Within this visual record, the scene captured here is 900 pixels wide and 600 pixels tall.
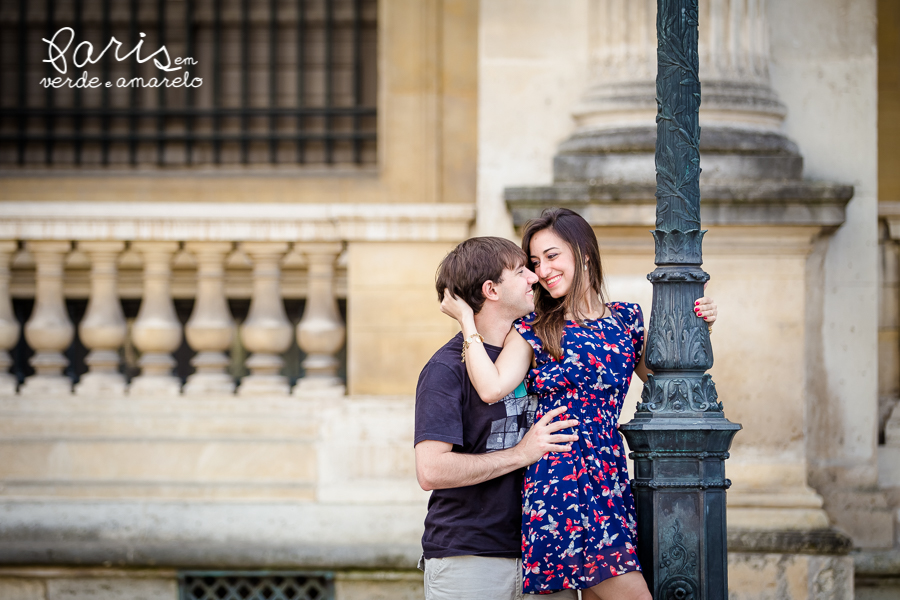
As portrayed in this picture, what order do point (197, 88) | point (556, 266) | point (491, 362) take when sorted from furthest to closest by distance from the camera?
point (197, 88), point (556, 266), point (491, 362)

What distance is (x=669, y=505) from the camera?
9.82 feet

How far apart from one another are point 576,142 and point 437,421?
254cm

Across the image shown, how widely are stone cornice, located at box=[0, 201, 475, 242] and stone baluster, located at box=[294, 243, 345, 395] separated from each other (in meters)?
0.09

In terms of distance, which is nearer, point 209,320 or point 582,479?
point 582,479

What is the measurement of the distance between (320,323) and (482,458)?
2.53 meters

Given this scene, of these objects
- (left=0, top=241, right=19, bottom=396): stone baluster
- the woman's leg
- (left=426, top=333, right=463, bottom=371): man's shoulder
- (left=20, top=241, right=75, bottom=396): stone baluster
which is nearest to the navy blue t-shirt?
(left=426, top=333, right=463, bottom=371): man's shoulder

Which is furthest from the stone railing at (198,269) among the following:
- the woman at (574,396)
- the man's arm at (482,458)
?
the man's arm at (482,458)

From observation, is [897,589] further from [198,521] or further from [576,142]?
[198,521]

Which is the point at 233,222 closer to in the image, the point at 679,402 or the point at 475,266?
the point at 475,266

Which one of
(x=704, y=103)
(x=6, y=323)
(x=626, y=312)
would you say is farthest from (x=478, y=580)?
(x=6, y=323)

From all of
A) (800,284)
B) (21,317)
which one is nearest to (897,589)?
(800,284)

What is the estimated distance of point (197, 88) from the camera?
25.0 ft

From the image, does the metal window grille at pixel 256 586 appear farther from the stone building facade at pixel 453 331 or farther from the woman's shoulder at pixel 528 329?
the woman's shoulder at pixel 528 329

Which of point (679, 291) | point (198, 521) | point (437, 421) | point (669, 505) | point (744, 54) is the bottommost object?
point (198, 521)
